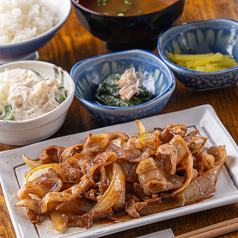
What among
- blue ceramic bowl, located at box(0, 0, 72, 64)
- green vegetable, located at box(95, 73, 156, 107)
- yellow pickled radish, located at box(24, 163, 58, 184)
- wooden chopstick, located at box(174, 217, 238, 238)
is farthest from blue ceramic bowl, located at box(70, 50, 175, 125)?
wooden chopstick, located at box(174, 217, 238, 238)

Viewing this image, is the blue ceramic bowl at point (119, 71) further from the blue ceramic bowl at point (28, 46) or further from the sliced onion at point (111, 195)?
the sliced onion at point (111, 195)

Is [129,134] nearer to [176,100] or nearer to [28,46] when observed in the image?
[176,100]

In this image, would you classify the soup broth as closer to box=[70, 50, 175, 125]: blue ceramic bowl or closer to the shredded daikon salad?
box=[70, 50, 175, 125]: blue ceramic bowl

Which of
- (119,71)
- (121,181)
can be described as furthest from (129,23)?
(121,181)

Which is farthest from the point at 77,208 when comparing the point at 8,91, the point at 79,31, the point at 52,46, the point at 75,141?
the point at 79,31

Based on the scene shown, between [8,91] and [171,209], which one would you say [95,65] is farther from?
[171,209]

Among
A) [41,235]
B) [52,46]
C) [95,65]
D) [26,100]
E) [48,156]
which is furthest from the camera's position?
[52,46]
